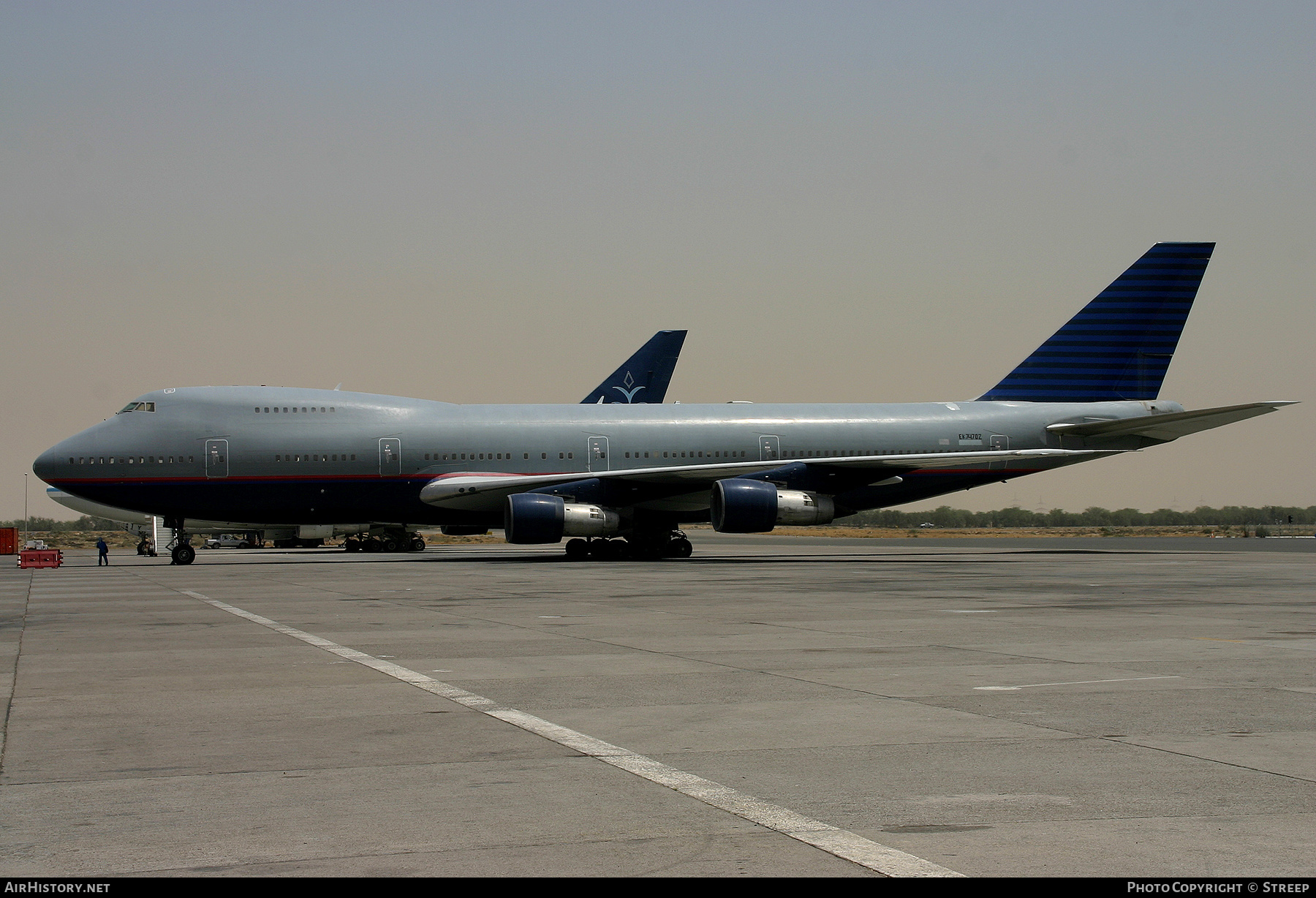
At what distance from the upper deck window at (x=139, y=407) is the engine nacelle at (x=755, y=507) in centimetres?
1496

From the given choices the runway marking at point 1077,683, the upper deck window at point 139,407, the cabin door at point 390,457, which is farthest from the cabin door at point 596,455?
the runway marking at point 1077,683

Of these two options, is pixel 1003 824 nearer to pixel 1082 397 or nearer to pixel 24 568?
pixel 1082 397

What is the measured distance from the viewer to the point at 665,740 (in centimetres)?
684

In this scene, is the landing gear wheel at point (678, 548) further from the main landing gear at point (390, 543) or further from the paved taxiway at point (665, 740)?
the paved taxiway at point (665, 740)

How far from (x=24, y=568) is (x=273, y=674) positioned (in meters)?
31.2

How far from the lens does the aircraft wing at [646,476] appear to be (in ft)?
106

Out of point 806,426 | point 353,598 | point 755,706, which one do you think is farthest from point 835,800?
point 806,426

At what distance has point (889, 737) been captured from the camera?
6.87 m

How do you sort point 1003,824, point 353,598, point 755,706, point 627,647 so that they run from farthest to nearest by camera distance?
point 353,598 → point 627,647 → point 755,706 → point 1003,824

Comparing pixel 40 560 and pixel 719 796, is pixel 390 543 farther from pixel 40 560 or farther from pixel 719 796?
pixel 719 796

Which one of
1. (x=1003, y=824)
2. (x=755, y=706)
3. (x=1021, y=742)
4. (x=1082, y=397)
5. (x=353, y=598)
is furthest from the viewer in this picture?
(x=1082, y=397)

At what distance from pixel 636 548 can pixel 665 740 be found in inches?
1088

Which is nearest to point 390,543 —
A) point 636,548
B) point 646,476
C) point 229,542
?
point 636,548

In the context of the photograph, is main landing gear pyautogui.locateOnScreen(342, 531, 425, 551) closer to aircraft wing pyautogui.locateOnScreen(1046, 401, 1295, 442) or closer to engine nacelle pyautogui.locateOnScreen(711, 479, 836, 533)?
engine nacelle pyautogui.locateOnScreen(711, 479, 836, 533)
